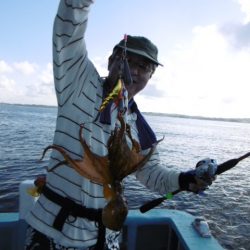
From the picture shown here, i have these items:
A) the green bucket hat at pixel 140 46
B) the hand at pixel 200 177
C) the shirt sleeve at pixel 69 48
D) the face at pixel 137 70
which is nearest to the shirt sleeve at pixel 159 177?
the hand at pixel 200 177

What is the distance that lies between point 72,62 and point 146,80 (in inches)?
37.2

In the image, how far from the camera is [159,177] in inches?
141

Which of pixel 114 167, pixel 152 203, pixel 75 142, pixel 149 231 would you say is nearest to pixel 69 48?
pixel 75 142

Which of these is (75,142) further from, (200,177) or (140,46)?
(200,177)

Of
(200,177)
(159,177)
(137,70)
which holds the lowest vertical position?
(159,177)

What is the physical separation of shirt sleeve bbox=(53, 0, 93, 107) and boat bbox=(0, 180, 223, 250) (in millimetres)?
2387

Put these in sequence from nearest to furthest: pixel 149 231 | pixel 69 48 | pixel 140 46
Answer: pixel 69 48 < pixel 140 46 < pixel 149 231

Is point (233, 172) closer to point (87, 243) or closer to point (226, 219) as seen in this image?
point (226, 219)

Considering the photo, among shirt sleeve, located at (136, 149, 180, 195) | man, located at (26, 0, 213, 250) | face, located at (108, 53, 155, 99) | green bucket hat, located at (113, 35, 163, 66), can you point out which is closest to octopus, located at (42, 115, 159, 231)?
man, located at (26, 0, 213, 250)

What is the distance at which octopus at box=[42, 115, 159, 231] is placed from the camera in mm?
2160

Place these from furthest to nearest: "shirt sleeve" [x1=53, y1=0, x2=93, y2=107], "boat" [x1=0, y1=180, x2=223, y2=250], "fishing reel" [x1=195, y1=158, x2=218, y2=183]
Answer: "boat" [x1=0, y1=180, x2=223, y2=250] < "fishing reel" [x1=195, y1=158, x2=218, y2=183] < "shirt sleeve" [x1=53, y1=0, x2=93, y2=107]

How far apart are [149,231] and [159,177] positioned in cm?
228

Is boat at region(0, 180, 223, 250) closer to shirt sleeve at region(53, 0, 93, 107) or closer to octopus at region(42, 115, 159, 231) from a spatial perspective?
shirt sleeve at region(53, 0, 93, 107)

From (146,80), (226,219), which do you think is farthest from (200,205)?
(146,80)
